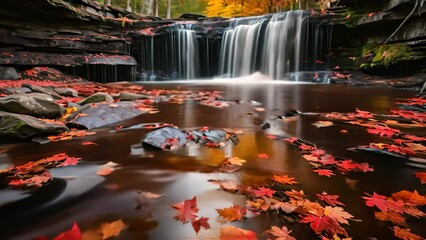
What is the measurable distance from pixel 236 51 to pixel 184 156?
14200 millimetres

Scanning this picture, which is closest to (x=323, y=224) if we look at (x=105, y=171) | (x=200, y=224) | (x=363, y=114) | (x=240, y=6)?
(x=200, y=224)

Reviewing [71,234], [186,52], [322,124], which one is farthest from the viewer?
[186,52]

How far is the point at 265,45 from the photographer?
606 inches

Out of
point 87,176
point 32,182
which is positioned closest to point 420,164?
point 87,176

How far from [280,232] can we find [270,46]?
14.7m

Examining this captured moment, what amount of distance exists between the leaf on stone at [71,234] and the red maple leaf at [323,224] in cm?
127

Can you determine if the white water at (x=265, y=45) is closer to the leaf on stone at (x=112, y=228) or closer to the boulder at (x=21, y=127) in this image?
the boulder at (x=21, y=127)

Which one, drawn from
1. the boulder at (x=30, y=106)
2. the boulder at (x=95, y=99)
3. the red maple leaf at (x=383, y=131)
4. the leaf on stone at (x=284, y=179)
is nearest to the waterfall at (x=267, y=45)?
the boulder at (x=95, y=99)

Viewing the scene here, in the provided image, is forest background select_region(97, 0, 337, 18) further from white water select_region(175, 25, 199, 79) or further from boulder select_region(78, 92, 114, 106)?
boulder select_region(78, 92, 114, 106)

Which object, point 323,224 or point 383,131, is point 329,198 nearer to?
point 323,224

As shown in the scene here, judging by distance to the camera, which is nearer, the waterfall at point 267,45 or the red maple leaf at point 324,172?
the red maple leaf at point 324,172

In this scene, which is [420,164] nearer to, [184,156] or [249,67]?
[184,156]

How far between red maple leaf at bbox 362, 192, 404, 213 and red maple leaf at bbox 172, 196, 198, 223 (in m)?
1.18

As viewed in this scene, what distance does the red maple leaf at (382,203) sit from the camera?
1804 mm
